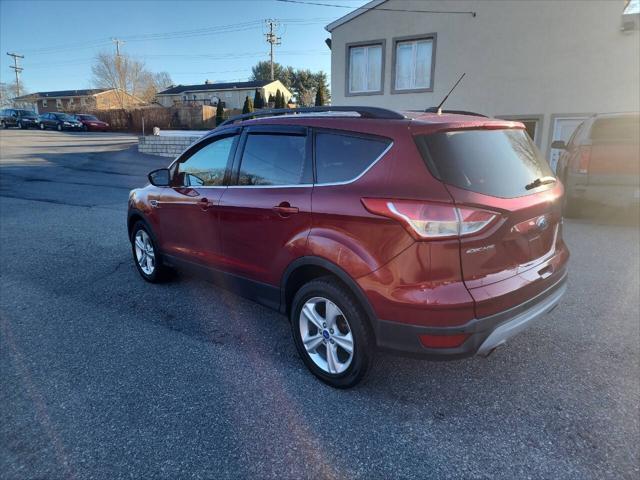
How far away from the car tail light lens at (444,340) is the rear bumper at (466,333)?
0.06ft

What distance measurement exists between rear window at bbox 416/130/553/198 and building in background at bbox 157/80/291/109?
5017cm

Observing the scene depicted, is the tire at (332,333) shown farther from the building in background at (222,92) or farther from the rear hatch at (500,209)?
the building in background at (222,92)

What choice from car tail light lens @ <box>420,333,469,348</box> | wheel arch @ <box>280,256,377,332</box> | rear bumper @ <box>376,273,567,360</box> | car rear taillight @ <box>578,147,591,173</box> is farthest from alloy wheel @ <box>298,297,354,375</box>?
car rear taillight @ <box>578,147,591,173</box>

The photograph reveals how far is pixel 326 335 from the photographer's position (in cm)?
285

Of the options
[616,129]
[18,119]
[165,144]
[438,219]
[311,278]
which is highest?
[18,119]

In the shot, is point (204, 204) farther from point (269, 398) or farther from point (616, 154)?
point (616, 154)

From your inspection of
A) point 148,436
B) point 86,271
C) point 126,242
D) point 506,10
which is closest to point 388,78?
point 506,10

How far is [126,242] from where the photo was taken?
21.4 feet

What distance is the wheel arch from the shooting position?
2.53 meters

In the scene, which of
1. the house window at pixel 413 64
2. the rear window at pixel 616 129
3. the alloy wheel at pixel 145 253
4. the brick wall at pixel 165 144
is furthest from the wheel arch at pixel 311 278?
the brick wall at pixel 165 144

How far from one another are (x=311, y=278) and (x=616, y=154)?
6.15 m

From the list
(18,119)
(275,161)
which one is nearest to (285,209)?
(275,161)

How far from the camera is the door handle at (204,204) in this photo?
368cm

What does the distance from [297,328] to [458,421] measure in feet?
3.93
